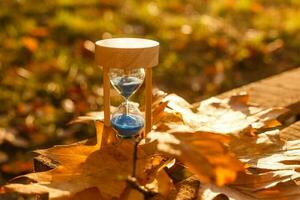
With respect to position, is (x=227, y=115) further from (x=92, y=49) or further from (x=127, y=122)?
(x=92, y=49)

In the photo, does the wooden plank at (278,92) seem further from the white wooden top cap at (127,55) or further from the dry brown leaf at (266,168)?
the white wooden top cap at (127,55)

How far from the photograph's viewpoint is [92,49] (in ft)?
11.1

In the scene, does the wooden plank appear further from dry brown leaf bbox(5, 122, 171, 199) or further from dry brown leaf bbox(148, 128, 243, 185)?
dry brown leaf bbox(148, 128, 243, 185)

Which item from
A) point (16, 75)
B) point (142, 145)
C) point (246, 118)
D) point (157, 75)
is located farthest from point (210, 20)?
point (142, 145)

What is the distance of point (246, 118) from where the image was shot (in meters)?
1.35

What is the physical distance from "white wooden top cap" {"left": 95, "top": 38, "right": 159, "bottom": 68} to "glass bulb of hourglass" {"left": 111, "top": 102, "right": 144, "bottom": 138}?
0.14 metres

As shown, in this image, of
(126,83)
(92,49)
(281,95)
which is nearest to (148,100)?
(126,83)

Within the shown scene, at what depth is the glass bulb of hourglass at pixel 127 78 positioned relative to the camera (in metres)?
1.16

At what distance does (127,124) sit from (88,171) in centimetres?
17

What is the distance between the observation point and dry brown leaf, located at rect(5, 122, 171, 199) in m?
0.99

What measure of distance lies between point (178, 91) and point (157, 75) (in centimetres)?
22

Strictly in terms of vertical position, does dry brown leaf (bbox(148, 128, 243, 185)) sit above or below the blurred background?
above

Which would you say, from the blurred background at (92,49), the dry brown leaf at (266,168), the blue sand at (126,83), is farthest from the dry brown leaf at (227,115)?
the blurred background at (92,49)

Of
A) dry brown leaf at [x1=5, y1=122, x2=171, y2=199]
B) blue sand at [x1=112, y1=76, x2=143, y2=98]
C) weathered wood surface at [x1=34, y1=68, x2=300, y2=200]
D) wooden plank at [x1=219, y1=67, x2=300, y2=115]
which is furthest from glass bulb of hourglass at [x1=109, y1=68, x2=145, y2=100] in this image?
wooden plank at [x1=219, y1=67, x2=300, y2=115]
